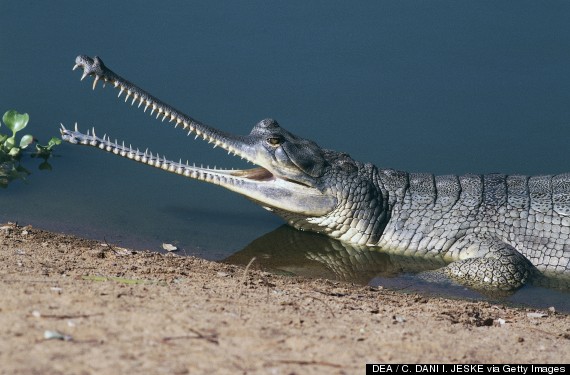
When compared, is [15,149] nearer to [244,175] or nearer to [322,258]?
[244,175]

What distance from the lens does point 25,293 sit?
4469 millimetres

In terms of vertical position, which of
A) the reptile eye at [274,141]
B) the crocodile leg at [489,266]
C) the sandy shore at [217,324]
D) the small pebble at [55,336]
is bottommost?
the small pebble at [55,336]

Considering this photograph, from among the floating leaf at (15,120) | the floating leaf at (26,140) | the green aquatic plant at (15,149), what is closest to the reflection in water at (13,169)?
the green aquatic plant at (15,149)

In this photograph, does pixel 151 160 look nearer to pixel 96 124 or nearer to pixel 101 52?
pixel 96 124

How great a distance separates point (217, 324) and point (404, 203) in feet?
14.7

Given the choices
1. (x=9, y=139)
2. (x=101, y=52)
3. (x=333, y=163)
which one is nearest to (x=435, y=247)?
(x=333, y=163)

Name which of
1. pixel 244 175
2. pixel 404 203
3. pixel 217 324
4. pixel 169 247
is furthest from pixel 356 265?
pixel 217 324

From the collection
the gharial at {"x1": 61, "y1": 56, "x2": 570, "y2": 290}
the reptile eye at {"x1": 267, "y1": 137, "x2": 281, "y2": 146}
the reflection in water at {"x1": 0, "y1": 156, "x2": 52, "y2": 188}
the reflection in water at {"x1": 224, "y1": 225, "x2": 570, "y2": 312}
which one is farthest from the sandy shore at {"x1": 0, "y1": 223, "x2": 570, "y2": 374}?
the reflection in water at {"x1": 0, "y1": 156, "x2": 52, "y2": 188}

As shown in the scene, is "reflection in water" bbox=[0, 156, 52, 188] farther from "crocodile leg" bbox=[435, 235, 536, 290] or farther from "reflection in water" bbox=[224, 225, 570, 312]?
"crocodile leg" bbox=[435, 235, 536, 290]

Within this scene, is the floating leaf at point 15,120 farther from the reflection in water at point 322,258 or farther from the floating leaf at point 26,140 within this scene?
the reflection in water at point 322,258

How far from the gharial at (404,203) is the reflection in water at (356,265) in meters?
0.15

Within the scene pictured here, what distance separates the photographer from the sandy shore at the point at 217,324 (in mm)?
3779

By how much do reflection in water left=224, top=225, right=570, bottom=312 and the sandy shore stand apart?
1051 mm

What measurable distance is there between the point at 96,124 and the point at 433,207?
4.07m
